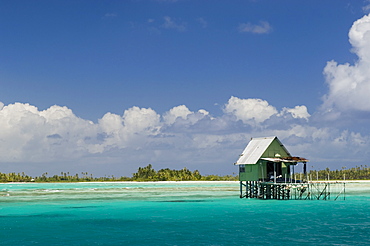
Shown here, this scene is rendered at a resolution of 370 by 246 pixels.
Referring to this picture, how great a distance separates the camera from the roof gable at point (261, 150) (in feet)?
208

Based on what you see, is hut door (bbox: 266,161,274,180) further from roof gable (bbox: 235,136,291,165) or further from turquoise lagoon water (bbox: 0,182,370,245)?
turquoise lagoon water (bbox: 0,182,370,245)

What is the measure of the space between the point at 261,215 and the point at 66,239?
66.0ft

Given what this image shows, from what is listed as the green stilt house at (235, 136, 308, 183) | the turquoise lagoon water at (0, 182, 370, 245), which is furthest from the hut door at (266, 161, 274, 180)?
the turquoise lagoon water at (0, 182, 370, 245)

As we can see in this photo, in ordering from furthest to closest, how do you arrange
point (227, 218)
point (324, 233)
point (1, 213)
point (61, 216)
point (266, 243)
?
1. point (1, 213)
2. point (61, 216)
3. point (227, 218)
4. point (324, 233)
5. point (266, 243)

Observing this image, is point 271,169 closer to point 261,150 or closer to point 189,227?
point 261,150

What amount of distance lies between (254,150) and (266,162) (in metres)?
2.38

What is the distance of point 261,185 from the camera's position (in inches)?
2616

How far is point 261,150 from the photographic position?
209ft

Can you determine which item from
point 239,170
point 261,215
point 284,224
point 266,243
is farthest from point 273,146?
point 266,243

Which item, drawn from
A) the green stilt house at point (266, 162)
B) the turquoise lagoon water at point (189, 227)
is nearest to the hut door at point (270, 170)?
the green stilt house at point (266, 162)

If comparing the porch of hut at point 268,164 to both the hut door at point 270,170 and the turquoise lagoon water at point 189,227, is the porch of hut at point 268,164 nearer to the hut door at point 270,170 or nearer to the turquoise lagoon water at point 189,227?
the hut door at point 270,170

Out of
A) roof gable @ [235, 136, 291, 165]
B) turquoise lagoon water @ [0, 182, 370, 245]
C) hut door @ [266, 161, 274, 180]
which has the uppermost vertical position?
roof gable @ [235, 136, 291, 165]

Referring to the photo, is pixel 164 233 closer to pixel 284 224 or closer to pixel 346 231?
pixel 284 224

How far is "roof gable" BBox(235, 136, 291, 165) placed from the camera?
63269 mm
